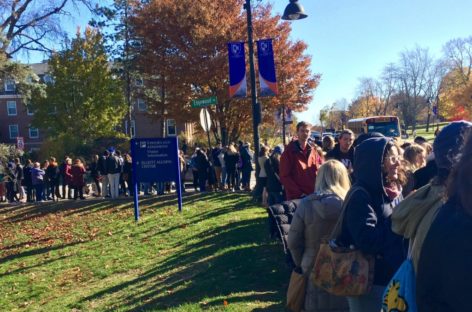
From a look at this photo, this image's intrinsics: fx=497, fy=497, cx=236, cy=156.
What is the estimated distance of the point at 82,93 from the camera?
1794 inches

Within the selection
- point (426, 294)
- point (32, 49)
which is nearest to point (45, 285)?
point (426, 294)

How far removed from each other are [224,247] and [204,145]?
30006mm

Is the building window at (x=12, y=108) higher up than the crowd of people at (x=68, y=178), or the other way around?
the building window at (x=12, y=108)

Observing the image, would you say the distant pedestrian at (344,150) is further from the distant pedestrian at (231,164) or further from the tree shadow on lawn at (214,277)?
the distant pedestrian at (231,164)

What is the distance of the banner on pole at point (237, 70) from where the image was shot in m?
14.0

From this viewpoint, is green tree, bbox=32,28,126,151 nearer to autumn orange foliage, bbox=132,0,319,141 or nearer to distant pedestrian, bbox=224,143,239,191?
autumn orange foliage, bbox=132,0,319,141

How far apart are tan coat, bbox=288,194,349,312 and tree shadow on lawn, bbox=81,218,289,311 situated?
175 centimetres

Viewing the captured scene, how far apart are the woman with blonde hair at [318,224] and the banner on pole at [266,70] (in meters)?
9.93

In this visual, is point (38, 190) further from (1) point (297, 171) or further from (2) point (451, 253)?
(2) point (451, 253)

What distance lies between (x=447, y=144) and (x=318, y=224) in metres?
1.78

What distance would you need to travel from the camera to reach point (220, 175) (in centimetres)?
1842

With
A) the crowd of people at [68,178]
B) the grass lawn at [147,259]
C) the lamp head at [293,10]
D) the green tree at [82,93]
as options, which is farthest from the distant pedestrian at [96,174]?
the green tree at [82,93]

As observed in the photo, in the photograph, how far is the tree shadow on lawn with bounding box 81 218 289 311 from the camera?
6410mm

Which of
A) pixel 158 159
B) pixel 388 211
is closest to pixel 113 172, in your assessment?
pixel 158 159
